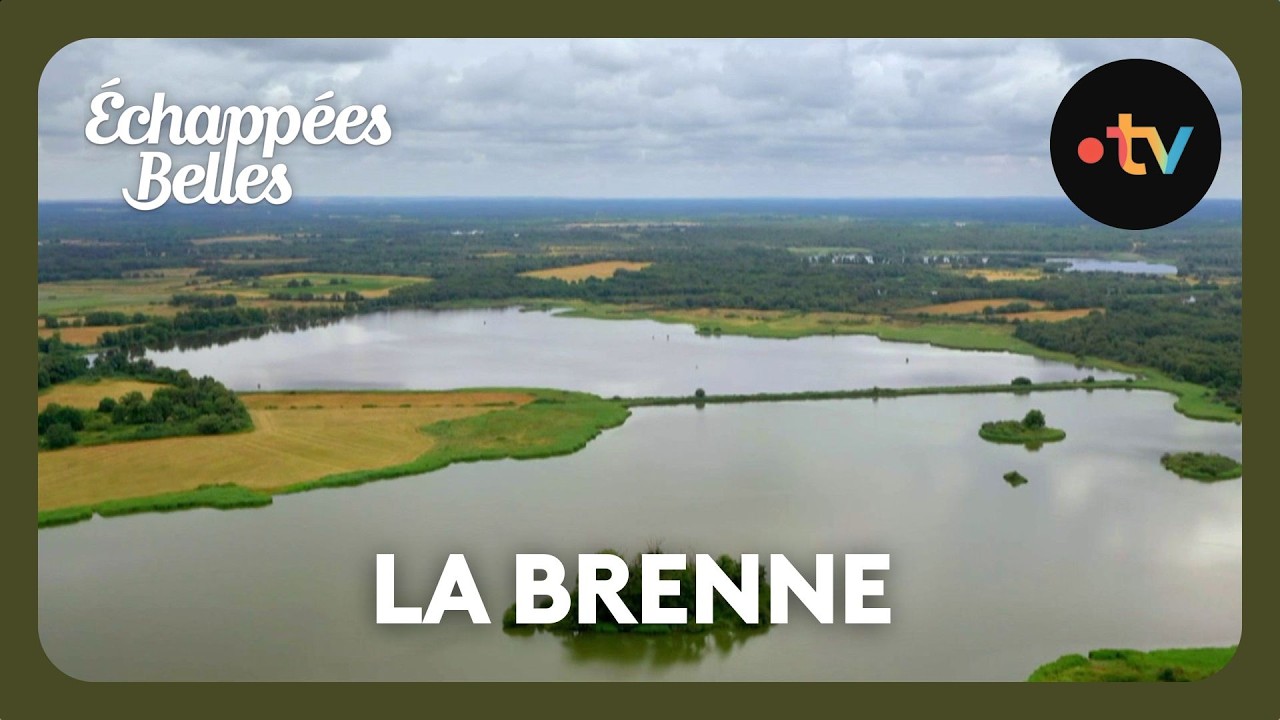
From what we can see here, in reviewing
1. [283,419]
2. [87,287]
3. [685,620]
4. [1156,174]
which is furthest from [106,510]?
[87,287]

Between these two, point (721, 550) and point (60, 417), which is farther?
point (60, 417)

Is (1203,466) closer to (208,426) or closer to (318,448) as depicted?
(318,448)

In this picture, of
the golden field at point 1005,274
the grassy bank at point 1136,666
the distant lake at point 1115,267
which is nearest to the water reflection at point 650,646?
the grassy bank at point 1136,666

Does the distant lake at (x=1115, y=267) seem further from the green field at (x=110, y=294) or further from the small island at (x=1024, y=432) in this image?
the green field at (x=110, y=294)

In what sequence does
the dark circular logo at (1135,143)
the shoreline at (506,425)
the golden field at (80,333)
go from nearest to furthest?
the dark circular logo at (1135,143)
the shoreline at (506,425)
the golden field at (80,333)

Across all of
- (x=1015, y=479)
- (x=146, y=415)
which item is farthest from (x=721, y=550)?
(x=146, y=415)

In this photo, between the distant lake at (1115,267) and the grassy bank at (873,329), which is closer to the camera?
the grassy bank at (873,329)

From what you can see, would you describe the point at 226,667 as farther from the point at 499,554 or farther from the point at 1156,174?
the point at 1156,174
